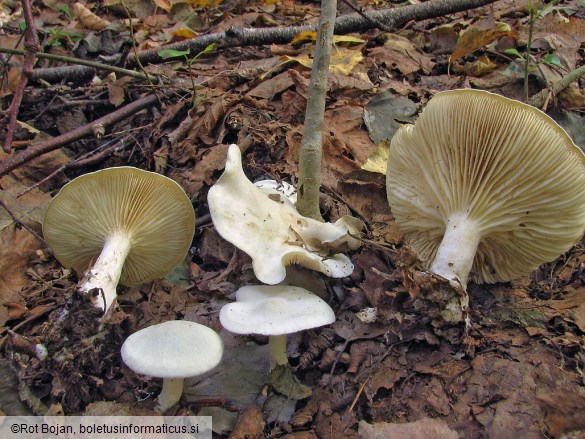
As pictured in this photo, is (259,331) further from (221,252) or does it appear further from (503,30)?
(503,30)

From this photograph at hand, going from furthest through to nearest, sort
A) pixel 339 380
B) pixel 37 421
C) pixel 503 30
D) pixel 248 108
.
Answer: pixel 503 30, pixel 248 108, pixel 339 380, pixel 37 421

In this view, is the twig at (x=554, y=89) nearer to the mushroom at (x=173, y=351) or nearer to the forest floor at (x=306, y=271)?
the forest floor at (x=306, y=271)

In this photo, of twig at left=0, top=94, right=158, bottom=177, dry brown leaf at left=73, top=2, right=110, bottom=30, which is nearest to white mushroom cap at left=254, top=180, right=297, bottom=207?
twig at left=0, top=94, right=158, bottom=177

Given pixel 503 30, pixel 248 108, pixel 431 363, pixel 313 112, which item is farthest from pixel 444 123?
pixel 503 30

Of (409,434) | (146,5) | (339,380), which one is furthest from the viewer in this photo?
(146,5)

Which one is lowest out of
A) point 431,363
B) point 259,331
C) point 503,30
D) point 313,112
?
point 431,363

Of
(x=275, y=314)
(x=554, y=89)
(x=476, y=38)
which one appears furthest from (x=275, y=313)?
(x=476, y=38)

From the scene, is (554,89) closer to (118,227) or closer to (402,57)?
(402,57)

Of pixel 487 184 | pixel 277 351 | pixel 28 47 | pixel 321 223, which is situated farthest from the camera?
pixel 28 47
